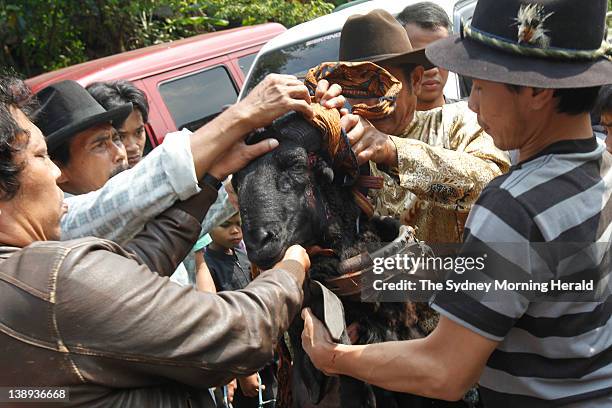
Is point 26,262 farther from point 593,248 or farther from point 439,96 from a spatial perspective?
point 439,96

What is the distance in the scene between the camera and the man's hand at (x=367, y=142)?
7.72 feet

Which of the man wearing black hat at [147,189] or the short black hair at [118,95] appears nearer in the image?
the man wearing black hat at [147,189]

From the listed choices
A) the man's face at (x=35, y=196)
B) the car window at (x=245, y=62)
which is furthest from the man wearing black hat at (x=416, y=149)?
the car window at (x=245, y=62)

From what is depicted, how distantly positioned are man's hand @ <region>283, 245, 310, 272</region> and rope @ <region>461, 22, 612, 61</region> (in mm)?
809

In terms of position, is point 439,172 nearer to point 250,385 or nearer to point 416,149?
point 416,149

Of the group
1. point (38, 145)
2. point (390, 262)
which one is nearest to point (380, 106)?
point (390, 262)

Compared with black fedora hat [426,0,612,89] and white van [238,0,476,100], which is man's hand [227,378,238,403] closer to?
white van [238,0,476,100]

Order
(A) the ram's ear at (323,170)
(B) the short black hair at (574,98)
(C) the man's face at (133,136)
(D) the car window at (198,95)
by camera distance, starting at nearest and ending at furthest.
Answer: (B) the short black hair at (574,98)
(A) the ram's ear at (323,170)
(C) the man's face at (133,136)
(D) the car window at (198,95)

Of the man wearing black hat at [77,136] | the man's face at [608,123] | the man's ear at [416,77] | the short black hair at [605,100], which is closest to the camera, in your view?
the man's ear at [416,77]

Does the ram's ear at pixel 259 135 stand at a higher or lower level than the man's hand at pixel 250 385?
higher

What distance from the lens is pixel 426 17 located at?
13.5 feet

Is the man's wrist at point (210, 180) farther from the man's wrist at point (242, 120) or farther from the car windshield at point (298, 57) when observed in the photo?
the car windshield at point (298, 57)

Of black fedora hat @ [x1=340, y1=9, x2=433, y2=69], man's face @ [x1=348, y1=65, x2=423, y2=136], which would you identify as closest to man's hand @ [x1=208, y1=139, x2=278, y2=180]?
man's face @ [x1=348, y1=65, x2=423, y2=136]

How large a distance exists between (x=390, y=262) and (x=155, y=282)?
83 cm
